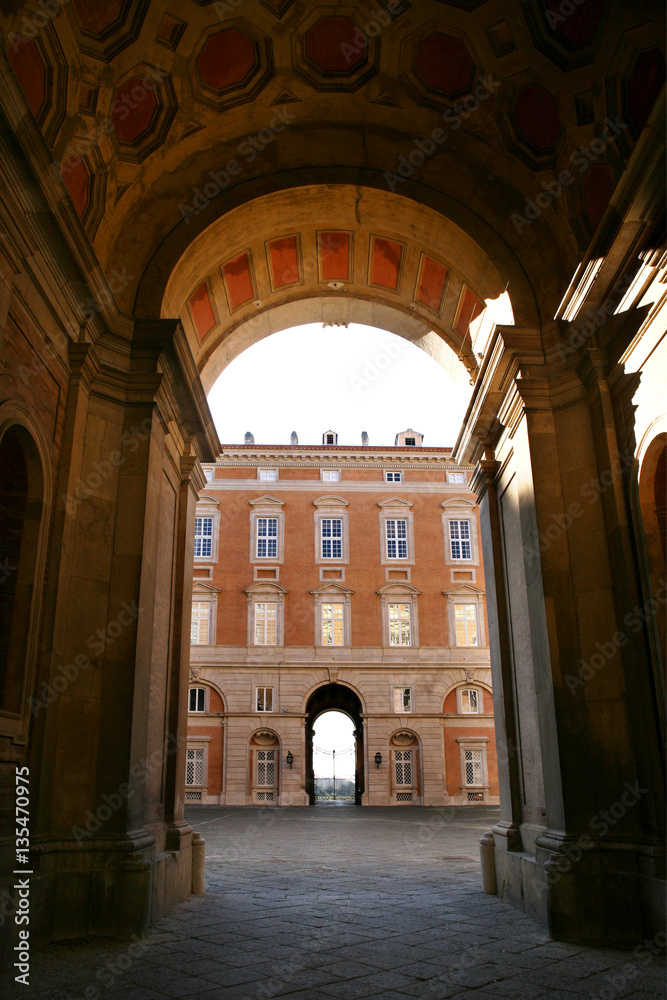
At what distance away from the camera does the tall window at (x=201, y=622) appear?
33.1 m

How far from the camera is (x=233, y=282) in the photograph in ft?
35.8

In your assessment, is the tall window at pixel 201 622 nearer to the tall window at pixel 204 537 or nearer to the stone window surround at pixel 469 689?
the tall window at pixel 204 537

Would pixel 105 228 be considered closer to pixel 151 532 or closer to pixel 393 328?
pixel 151 532

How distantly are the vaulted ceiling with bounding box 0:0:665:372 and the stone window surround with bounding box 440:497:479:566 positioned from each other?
24790 mm

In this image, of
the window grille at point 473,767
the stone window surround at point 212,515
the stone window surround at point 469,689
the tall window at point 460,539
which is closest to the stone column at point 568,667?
the stone window surround at point 469,689

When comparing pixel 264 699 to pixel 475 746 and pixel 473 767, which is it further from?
pixel 473 767

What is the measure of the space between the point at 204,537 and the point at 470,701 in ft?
45.8

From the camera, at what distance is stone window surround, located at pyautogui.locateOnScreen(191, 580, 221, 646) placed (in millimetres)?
33156

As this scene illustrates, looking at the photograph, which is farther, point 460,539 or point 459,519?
point 459,519

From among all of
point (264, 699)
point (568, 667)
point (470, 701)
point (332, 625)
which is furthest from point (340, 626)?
point (568, 667)

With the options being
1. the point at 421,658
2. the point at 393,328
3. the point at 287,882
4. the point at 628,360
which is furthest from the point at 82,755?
the point at 421,658

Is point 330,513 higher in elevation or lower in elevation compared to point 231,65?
higher

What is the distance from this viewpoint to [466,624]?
33750mm

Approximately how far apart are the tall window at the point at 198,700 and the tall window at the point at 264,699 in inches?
92.0
